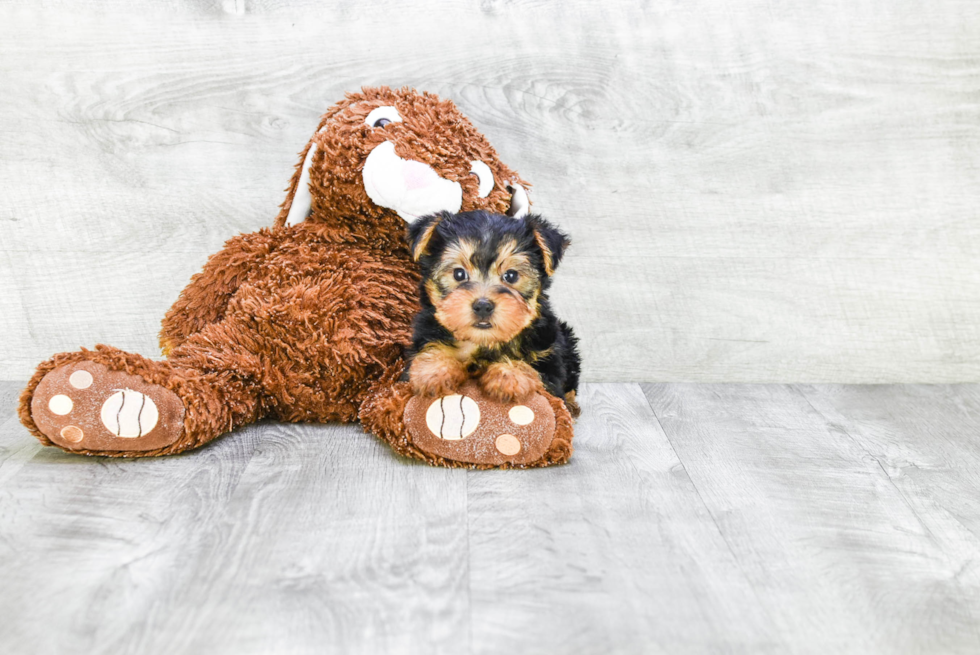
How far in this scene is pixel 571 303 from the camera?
8.22 feet

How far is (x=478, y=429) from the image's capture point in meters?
1.73

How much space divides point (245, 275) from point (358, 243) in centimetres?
29

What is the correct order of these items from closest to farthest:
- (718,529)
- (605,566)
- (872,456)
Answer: (605,566)
(718,529)
(872,456)

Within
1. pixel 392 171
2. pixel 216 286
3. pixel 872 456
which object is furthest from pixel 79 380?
pixel 872 456

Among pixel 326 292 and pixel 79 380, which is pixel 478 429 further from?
pixel 79 380

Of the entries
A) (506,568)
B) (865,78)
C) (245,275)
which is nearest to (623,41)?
(865,78)

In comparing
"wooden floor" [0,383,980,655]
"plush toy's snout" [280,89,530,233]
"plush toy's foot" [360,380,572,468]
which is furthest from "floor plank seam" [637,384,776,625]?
"plush toy's snout" [280,89,530,233]

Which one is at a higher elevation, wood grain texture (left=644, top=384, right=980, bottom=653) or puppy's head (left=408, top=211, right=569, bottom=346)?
puppy's head (left=408, top=211, right=569, bottom=346)

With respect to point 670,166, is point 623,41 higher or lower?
higher

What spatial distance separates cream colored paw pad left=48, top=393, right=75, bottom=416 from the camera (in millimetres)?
1674

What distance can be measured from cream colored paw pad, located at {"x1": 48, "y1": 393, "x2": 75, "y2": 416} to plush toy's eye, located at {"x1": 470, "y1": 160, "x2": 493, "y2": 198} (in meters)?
0.97

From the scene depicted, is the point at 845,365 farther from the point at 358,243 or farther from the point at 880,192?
the point at 358,243

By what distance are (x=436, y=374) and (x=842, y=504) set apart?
85 centimetres

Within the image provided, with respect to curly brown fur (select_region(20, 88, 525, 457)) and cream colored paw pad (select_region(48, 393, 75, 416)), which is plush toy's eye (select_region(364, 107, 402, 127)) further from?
cream colored paw pad (select_region(48, 393, 75, 416))
